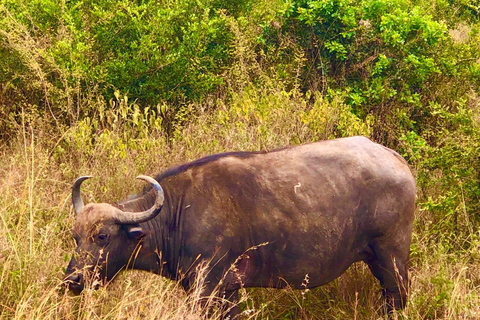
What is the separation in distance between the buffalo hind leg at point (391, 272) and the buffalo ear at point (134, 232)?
1850mm

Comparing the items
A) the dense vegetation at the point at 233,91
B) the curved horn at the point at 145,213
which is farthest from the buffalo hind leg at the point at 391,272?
the curved horn at the point at 145,213

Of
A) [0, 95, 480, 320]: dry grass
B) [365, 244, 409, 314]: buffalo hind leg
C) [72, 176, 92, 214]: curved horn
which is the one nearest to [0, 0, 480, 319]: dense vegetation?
A: [0, 95, 480, 320]: dry grass

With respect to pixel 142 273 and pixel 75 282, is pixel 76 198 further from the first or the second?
pixel 142 273

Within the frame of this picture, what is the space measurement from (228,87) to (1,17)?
3.11 metres

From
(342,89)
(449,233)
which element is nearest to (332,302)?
(449,233)

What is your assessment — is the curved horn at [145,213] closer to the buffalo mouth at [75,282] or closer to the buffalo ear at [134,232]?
the buffalo ear at [134,232]

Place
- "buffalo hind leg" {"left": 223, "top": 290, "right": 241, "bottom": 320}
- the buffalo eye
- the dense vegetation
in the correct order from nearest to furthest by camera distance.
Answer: the buffalo eye
"buffalo hind leg" {"left": 223, "top": 290, "right": 241, "bottom": 320}
the dense vegetation

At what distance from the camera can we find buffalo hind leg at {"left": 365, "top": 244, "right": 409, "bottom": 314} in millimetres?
4867

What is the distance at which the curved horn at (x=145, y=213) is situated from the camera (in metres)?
4.46

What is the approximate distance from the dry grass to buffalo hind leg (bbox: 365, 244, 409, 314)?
0.11 metres

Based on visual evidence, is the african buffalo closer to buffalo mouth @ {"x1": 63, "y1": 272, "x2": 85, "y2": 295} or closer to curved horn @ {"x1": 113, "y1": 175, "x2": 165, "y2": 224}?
curved horn @ {"x1": 113, "y1": 175, "x2": 165, "y2": 224}

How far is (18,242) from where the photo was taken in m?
4.78

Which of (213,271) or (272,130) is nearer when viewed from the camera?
(213,271)

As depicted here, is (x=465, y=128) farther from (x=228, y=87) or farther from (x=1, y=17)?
(x=1, y=17)
